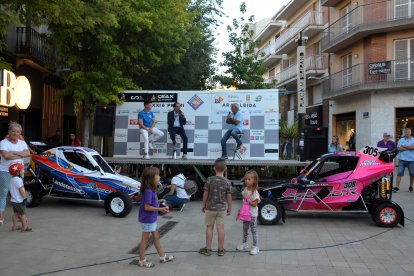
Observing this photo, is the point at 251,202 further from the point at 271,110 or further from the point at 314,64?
the point at 314,64

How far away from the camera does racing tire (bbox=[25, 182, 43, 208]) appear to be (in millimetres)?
10664

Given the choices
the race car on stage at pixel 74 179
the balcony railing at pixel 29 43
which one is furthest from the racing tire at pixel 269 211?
the balcony railing at pixel 29 43

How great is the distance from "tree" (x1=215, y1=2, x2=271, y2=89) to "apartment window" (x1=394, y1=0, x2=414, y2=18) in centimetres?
807

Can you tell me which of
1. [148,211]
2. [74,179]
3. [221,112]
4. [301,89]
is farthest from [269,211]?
[301,89]

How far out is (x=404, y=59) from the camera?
23234 mm

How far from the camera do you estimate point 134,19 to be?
1376 cm

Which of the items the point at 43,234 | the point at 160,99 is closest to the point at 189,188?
the point at 160,99

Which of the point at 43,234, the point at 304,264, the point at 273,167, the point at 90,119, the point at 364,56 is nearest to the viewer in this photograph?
the point at 304,264

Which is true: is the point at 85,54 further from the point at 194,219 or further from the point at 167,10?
the point at 194,219

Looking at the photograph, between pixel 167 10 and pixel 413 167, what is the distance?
9.86 meters

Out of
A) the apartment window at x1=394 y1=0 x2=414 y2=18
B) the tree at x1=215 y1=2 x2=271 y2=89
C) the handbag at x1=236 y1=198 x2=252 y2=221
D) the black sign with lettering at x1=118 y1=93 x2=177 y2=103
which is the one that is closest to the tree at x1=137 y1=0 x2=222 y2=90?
the tree at x1=215 y1=2 x2=271 y2=89

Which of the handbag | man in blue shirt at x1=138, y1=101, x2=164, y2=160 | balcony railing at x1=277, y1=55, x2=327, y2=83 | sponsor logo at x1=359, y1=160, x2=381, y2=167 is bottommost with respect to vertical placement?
the handbag

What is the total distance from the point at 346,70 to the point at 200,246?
22.7m

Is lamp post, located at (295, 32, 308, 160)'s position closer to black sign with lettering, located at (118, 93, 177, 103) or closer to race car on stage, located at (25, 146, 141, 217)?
black sign with lettering, located at (118, 93, 177, 103)
